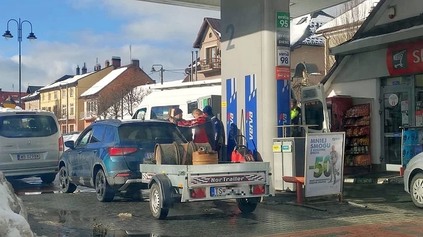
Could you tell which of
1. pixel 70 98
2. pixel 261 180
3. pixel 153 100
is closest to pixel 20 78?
pixel 153 100

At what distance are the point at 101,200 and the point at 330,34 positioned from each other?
21.2m

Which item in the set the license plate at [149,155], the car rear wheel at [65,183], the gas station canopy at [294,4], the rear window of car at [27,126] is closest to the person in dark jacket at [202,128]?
the license plate at [149,155]

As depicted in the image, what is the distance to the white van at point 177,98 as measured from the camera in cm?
2053

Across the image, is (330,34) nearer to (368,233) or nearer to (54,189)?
(54,189)

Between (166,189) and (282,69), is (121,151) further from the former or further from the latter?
(282,69)

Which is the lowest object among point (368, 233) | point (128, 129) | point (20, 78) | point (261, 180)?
point (368, 233)

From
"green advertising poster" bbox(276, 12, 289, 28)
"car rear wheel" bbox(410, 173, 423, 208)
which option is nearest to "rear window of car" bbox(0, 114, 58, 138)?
"green advertising poster" bbox(276, 12, 289, 28)

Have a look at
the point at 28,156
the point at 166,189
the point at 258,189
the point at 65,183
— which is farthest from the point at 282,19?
the point at 28,156

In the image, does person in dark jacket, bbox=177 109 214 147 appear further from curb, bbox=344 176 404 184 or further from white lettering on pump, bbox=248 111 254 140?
curb, bbox=344 176 404 184

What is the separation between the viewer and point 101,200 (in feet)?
40.8

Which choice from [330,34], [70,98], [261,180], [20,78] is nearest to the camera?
[261,180]

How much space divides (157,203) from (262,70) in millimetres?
4786

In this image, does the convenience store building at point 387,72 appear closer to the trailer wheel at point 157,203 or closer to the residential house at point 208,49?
the trailer wheel at point 157,203

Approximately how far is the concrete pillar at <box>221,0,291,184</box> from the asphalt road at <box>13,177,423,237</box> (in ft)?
5.31
